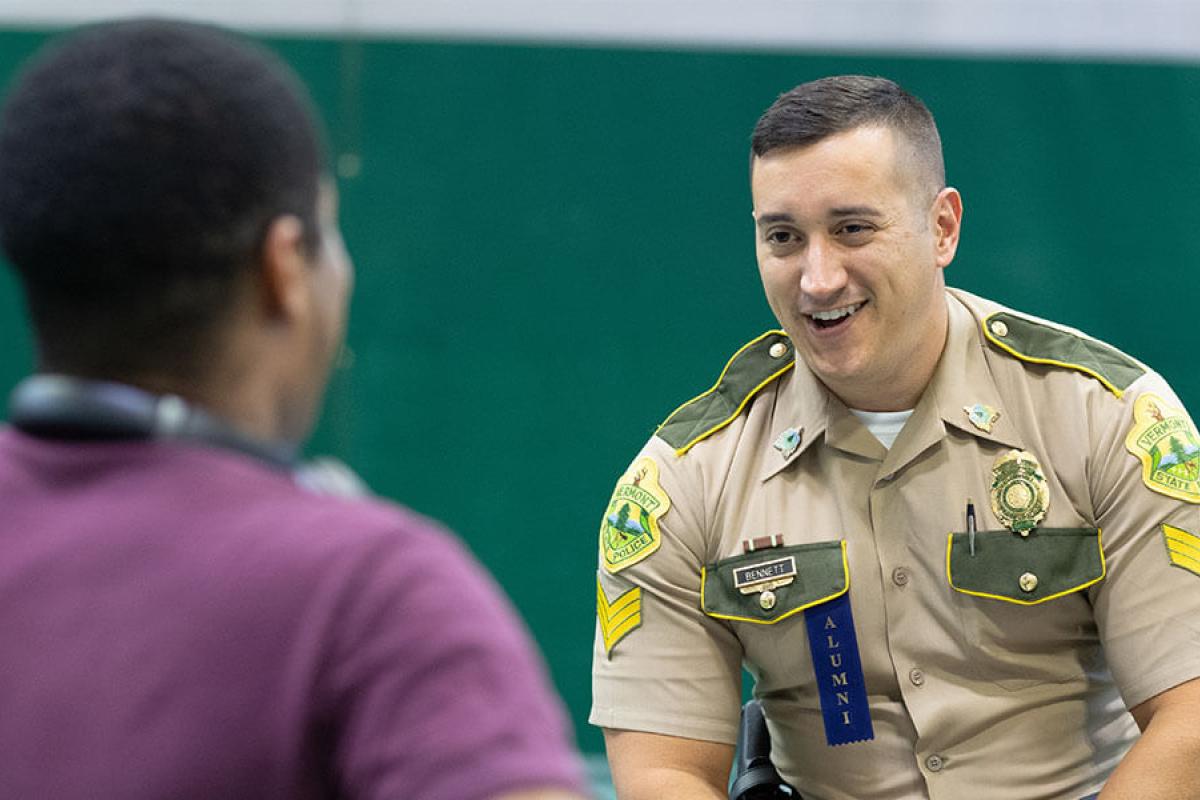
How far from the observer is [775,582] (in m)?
2.11

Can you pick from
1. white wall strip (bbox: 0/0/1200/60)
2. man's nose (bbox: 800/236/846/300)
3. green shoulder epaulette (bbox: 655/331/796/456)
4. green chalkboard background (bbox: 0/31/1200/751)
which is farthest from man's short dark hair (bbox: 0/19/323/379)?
white wall strip (bbox: 0/0/1200/60)

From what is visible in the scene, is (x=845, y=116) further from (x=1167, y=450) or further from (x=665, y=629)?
(x=665, y=629)

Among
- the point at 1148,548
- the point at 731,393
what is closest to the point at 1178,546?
the point at 1148,548

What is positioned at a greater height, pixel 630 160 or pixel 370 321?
pixel 630 160

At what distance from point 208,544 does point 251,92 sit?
0.24 m

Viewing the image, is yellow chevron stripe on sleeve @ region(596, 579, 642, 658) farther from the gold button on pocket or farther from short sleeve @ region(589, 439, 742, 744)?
the gold button on pocket

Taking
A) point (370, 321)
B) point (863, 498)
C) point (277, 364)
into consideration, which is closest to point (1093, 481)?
point (863, 498)

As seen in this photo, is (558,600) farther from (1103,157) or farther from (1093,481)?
(1093,481)

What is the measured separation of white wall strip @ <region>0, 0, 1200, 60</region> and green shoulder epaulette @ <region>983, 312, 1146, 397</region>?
183cm

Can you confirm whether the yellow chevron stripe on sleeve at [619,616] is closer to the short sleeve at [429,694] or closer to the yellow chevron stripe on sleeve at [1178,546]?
the yellow chevron stripe on sleeve at [1178,546]

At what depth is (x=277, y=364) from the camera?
0.92m

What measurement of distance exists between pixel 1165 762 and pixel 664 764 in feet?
2.04

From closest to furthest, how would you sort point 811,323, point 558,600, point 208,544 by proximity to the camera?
point 208,544, point 811,323, point 558,600

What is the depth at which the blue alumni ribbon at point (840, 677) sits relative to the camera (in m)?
2.09
